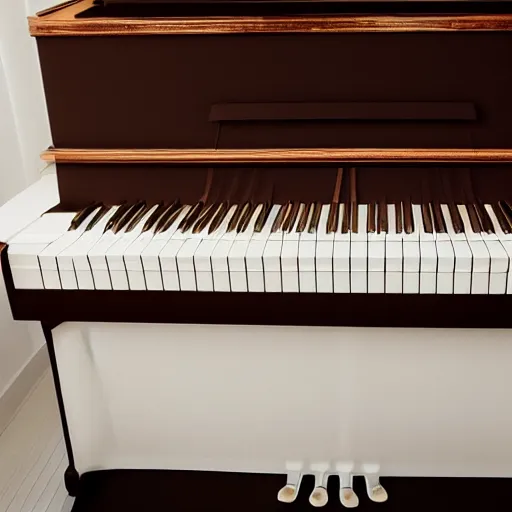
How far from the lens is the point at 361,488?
144cm

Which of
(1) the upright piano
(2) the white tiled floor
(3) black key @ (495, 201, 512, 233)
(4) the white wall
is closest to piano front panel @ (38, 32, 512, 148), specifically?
(1) the upright piano

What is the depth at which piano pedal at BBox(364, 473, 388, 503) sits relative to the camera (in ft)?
4.54

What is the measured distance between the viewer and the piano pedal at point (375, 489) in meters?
1.38

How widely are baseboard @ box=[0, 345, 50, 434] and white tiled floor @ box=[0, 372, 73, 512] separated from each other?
2 cm

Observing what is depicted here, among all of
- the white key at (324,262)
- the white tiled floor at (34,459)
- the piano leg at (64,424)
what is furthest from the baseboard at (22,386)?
the white key at (324,262)

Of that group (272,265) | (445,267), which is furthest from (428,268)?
(272,265)

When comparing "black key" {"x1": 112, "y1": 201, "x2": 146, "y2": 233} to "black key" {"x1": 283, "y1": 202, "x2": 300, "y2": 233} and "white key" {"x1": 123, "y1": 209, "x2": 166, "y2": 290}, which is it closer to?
"white key" {"x1": 123, "y1": 209, "x2": 166, "y2": 290}

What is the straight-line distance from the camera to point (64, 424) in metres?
1.43

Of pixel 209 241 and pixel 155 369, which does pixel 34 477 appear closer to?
pixel 155 369

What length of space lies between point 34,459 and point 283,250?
3.34 feet

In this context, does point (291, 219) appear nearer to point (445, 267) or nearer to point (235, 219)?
point (235, 219)

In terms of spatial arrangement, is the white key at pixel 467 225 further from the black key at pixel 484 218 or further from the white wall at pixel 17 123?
the white wall at pixel 17 123

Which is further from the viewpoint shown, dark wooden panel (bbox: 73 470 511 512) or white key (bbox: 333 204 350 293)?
dark wooden panel (bbox: 73 470 511 512)

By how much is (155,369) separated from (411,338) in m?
0.50
